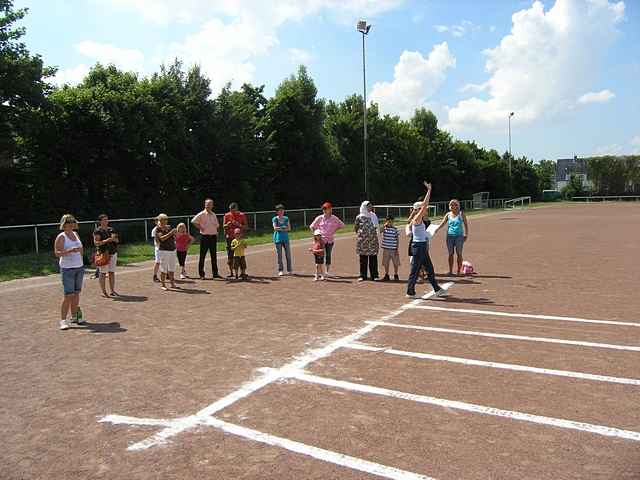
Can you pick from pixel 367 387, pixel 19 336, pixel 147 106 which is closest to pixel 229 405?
pixel 367 387

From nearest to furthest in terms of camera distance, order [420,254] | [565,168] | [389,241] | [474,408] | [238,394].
→ [474,408] < [238,394] < [420,254] < [389,241] < [565,168]

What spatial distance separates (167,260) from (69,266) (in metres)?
3.54

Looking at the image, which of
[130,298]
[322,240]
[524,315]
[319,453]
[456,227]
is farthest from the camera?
[322,240]

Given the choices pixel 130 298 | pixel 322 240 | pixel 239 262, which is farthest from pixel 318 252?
pixel 130 298

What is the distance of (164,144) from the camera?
26.8 meters

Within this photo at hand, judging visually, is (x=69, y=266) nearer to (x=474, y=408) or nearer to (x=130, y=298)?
(x=130, y=298)

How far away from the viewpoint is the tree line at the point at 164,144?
21938mm

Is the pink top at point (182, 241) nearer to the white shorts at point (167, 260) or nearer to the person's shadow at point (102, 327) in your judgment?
the white shorts at point (167, 260)

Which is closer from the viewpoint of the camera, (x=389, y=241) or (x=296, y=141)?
(x=389, y=241)

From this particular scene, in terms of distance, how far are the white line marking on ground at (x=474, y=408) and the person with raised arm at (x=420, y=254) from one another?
481 cm

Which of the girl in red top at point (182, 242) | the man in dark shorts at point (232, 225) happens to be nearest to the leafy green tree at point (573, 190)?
the man in dark shorts at point (232, 225)

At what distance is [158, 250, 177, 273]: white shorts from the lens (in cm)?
1139

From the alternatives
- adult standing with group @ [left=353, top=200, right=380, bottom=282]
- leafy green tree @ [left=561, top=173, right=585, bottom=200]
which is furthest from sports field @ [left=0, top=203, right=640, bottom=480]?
leafy green tree @ [left=561, top=173, right=585, bottom=200]

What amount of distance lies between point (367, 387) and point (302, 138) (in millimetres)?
34079
